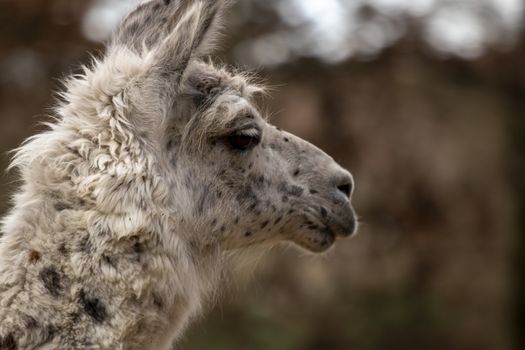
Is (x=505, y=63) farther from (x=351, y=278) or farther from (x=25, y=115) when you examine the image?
(x=25, y=115)

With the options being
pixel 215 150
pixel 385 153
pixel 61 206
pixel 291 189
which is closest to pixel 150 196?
pixel 61 206

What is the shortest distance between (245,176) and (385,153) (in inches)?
318

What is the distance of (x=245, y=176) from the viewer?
4473mm

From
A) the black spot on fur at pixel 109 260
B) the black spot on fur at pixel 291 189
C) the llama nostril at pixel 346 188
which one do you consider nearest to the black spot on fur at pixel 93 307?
the black spot on fur at pixel 109 260

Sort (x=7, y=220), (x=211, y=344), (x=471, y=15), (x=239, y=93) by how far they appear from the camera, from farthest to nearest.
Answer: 1. (x=471, y=15)
2. (x=211, y=344)
3. (x=239, y=93)
4. (x=7, y=220)

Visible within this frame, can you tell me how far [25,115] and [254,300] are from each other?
11.1ft

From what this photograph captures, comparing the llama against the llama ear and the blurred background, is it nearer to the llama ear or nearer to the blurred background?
the llama ear

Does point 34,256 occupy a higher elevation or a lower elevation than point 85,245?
lower

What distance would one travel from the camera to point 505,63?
1292cm

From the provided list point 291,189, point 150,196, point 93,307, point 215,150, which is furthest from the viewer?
point 291,189

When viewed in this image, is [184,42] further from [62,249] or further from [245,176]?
[62,249]

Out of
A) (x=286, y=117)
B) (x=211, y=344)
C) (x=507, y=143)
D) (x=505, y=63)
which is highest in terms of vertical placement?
(x=505, y=63)

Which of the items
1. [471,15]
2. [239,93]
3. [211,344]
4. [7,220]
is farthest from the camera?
[471,15]

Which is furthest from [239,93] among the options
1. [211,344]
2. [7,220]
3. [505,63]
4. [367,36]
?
[505,63]
